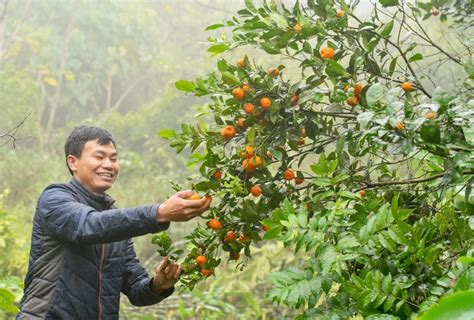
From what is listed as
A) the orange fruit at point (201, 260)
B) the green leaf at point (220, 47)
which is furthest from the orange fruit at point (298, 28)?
the orange fruit at point (201, 260)

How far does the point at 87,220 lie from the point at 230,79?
22.5 inches

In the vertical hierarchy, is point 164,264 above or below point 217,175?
below

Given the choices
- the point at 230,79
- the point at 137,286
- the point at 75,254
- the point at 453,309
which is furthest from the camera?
the point at 137,286

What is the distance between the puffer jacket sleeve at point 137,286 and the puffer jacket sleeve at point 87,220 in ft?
1.29

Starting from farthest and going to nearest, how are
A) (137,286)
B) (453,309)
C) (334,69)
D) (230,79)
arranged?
(137,286) < (230,79) < (334,69) < (453,309)

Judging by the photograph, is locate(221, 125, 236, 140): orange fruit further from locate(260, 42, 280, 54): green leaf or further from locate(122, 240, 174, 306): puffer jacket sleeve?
locate(122, 240, 174, 306): puffer jacket sleeve

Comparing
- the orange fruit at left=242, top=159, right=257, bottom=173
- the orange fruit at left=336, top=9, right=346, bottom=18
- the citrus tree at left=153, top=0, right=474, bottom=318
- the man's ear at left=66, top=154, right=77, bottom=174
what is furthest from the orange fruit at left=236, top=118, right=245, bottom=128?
the man's ear at left=66, top=154, right=77, bottom=174

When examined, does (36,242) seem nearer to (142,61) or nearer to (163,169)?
(163,169)

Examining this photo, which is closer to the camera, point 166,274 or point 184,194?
point 184,194

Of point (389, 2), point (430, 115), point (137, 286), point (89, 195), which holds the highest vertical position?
point (389, 2)

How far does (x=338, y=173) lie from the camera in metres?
1.60

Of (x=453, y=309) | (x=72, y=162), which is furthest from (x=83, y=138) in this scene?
(x=453, y=309)

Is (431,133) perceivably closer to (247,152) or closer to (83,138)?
(247,152)

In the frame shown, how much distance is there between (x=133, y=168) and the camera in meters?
8.16
